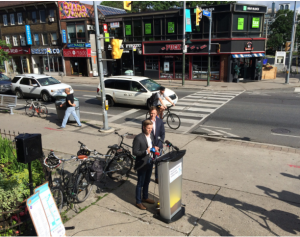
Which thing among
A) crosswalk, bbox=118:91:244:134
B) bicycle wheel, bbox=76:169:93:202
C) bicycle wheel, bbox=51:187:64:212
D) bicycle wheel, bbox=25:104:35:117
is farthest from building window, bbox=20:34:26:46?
bicycle wheel, bbox=51:187:64:212

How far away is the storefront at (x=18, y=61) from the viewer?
38781 mm

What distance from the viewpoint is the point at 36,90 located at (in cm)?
1784

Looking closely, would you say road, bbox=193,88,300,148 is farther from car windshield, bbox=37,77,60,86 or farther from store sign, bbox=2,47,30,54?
store sign, bbox=2,47,30,54

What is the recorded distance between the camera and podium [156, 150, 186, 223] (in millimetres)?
4727

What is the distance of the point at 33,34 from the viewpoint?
121 ft

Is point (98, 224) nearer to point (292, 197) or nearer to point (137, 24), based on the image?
point (292, 197)

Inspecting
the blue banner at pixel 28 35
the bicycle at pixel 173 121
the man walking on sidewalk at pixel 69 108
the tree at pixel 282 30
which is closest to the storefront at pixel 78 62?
the blue banner at pixel 28 35

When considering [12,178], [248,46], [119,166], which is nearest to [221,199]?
[119,166]

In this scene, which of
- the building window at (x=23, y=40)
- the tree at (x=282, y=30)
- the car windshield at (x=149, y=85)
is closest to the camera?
the car windshield at (x=149, y=85)

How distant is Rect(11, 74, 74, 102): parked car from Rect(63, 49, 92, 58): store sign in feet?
50.2

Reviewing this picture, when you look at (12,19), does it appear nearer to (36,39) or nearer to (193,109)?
(36,39)

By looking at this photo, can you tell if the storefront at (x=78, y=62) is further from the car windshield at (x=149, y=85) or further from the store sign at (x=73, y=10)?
the car windshield at (x=149, y=85)

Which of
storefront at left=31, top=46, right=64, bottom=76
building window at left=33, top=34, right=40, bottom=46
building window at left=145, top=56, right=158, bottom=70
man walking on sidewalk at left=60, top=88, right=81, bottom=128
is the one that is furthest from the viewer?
building window at left=33, top=34, right=40, bottom=46

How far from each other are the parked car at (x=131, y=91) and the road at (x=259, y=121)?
3242mm
